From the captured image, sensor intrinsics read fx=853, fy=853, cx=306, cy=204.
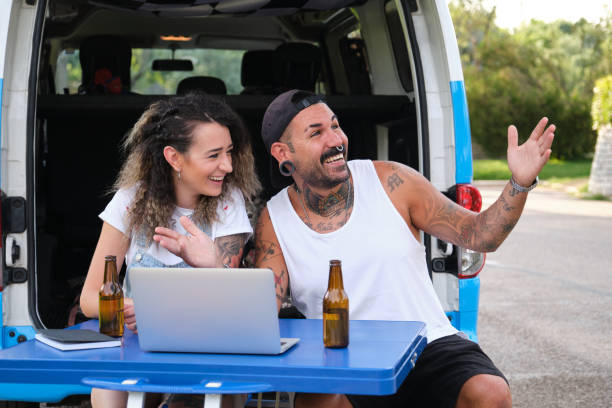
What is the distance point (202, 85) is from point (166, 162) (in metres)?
2.06

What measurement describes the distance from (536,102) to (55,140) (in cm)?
3227

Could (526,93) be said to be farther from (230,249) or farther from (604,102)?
(230,249)

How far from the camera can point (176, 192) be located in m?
3.13

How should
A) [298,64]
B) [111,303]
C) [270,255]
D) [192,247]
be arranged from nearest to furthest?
[111,303], [192,247], [270,255], [298,64]

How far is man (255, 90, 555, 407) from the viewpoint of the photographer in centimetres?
271

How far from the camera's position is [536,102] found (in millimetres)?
34938

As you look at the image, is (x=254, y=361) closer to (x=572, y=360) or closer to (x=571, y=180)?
(x=572, y=360)

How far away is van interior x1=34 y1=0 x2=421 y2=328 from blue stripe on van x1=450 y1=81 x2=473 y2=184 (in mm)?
331

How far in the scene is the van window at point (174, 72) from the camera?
5.49 m

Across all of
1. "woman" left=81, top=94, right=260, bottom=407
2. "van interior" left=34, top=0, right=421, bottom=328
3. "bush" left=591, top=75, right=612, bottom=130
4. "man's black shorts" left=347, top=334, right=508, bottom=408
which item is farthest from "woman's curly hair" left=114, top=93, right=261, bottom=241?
"bush" left=591, top=75, right=612, bottom=130

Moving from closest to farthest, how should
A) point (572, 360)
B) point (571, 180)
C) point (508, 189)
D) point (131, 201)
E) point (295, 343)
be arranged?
point (295, 343) → point (508, 189) → point (131, 201) → point (572, 360) → point (571, 180)

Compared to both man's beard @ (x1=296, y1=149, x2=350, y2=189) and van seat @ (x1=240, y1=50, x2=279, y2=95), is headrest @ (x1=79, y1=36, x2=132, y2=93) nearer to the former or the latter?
van seat @ (x1=240, y1=50, x2=279, y2=95)

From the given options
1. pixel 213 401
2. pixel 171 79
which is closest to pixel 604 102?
pixel 171 79

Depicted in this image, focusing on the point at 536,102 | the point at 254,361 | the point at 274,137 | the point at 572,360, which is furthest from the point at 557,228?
the point at 536,102
